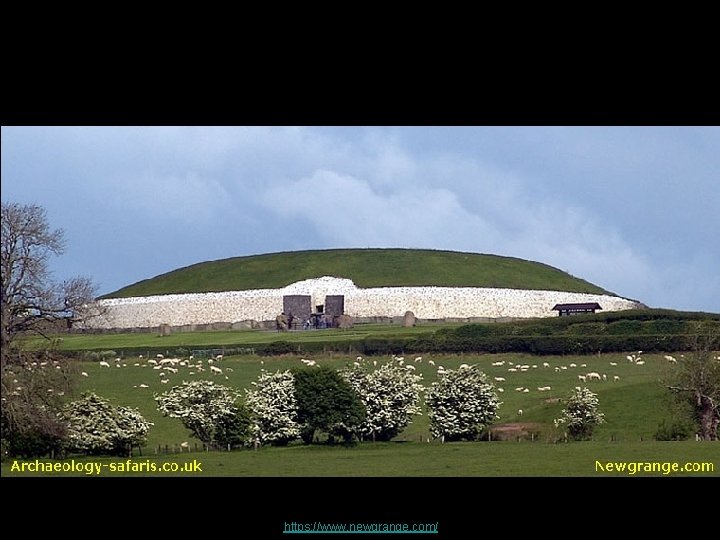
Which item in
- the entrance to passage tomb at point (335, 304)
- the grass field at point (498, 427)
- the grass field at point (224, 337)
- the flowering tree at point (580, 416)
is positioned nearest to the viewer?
the grass field at point (498, 427)

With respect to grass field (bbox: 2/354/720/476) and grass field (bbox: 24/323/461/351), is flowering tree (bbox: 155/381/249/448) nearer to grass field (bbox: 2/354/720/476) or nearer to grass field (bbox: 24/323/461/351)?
grass field (bbox: 2/354/720/476)

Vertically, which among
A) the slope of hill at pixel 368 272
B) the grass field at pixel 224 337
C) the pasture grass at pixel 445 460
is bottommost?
the pasture grass at pixel 445 460

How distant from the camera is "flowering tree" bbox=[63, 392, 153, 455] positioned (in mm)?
25578

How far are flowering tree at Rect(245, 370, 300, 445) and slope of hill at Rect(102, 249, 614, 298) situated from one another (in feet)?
182

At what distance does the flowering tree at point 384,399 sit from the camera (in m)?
32.5

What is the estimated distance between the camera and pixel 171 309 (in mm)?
84375

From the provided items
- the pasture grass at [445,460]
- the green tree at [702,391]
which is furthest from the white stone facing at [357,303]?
the pasture grass at [445,460]

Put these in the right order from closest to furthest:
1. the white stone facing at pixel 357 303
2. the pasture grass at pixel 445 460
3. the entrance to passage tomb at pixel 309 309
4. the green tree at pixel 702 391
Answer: the pasture grass at pixel 445 460
the green tree at pixel 702 391
the entrance to passage tomb at pixel 309 309
the white stone facing at pixel 357 303

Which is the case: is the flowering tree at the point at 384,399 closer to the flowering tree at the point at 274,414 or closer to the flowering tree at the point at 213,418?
the flowering tree at the point at 274,414

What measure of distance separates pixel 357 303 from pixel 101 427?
56.6 m

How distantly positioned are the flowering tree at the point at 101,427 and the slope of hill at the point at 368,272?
60.2 meters

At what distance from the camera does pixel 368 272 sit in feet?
303
